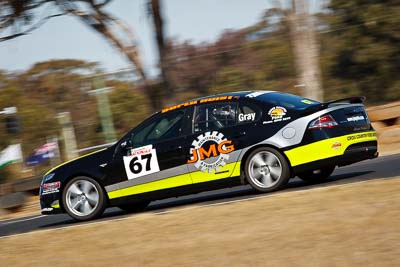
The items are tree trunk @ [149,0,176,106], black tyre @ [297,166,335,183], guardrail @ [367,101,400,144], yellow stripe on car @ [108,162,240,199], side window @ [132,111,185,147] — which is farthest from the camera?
tree trunk @ [149,0,176,106]

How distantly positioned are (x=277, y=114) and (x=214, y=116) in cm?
90

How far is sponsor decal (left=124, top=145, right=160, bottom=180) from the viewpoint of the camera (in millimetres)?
11258

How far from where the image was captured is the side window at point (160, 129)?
11.3 m

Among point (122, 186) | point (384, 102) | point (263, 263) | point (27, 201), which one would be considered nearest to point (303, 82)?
point (384, 102)

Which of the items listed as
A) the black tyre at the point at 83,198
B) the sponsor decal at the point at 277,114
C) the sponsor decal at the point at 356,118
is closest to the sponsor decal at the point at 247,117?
the sponsor decal at the point at 277,114

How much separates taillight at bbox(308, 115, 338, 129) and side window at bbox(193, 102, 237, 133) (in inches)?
43.2

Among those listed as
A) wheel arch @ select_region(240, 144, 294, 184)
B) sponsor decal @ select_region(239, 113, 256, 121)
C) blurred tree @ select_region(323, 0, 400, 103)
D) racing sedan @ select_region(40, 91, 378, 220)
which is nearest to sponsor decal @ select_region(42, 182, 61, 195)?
racing sedan @ select_region(40, 91, 378, 220)

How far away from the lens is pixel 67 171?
457 inches

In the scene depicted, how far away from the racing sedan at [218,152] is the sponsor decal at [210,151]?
1cm

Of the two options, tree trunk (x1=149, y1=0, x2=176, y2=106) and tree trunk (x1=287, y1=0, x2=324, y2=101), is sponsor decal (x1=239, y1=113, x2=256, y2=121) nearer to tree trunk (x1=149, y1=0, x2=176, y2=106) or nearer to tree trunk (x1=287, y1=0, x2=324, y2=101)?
tree trunk (x1=287, y1=0, x2=324, y2=101)

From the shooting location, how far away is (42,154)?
2038 cm

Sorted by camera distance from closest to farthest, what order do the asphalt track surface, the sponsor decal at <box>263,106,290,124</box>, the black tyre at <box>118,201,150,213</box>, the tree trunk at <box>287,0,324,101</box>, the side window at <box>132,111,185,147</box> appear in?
the sponsor decal at <box>263,106,290,124</box>
the asphalt track surface
the side window at <box>132,111,185,147</box>
the black tyre at <box>118,201,150,213</box>
the tree trunk at <box>287,0,324,101</box>

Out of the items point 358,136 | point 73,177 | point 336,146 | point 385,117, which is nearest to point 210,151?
point 336,146

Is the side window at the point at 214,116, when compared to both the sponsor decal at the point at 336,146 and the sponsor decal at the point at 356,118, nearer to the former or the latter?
the sponsor decal at the point at 336,146
